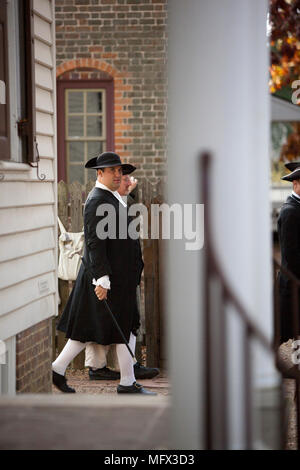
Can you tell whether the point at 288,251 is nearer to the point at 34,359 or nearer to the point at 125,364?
the point at 125,364

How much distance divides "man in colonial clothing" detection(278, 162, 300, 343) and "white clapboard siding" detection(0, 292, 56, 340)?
1.89 metres

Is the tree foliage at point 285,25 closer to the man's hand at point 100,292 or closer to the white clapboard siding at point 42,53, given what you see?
the white clapboard siding at point 42,53

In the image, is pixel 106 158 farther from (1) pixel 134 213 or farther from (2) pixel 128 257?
(1) pixel 134 213

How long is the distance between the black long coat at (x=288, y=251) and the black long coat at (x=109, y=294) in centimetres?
132

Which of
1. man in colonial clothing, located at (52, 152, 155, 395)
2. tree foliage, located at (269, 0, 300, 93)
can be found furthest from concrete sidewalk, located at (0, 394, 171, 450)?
tree foliage, located at (269, 0, 300, 93)

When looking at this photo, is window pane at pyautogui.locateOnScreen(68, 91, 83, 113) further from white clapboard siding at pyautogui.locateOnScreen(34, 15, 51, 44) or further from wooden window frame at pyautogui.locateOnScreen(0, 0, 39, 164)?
wooden window frame at pyautogui.locateOnScreen(0, 0, 39, 164)

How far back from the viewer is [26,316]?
6.16 metres

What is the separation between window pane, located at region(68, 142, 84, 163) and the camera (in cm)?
1106

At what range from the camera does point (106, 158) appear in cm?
712

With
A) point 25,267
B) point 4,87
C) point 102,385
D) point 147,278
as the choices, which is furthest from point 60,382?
point 4,87

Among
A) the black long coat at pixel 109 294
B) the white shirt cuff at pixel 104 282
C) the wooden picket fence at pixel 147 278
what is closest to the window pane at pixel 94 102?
the wooden picket fence at pixel 147 278

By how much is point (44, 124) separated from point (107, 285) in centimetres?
141

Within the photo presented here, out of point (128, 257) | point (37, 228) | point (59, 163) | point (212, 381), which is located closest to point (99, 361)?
point (128, 257)

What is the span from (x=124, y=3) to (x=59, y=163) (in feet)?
7.36
